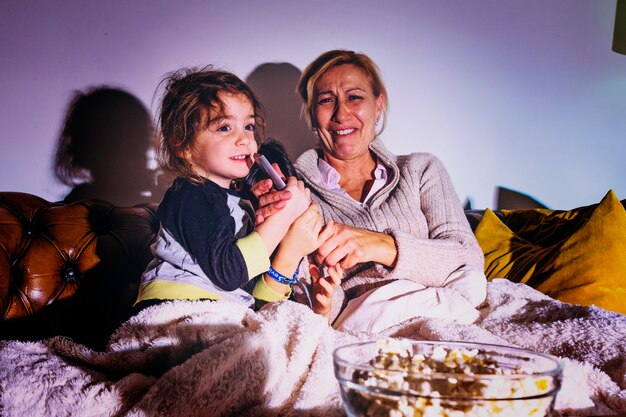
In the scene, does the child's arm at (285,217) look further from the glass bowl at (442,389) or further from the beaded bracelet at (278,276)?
the glass bowl at (442,389)

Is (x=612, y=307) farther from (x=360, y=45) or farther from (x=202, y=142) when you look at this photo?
(x=202, y=142)

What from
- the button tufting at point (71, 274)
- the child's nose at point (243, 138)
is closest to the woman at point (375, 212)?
the child's nose at point (243, 138)

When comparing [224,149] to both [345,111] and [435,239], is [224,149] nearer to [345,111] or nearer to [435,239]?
[345,111]

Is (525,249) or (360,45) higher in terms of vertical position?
(360,45)

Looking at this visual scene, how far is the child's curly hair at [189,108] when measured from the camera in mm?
874

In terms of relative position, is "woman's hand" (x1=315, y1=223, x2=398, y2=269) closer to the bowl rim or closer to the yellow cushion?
the yellow cushion

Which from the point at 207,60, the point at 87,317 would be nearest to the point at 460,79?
the point at 207,60

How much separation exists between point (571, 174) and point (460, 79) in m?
0.39

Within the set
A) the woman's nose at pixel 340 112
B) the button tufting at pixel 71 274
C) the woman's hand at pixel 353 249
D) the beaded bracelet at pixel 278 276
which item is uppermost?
the woman's nose at pixel 340 112

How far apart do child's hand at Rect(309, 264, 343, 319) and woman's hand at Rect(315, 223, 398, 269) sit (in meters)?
0.01

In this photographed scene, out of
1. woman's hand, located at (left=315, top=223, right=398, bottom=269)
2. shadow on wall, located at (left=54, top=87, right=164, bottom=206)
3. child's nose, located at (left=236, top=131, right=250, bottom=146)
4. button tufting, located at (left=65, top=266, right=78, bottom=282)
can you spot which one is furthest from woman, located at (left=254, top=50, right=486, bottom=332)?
button tufting, located at (left=65, top=266, right=78, bottom=282)

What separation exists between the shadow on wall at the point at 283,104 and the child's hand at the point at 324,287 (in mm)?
229

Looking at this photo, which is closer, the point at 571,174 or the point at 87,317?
the point at 87,317

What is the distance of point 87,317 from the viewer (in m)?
0.93
